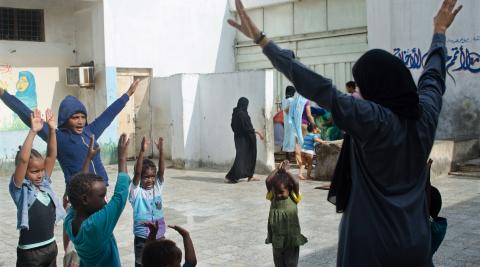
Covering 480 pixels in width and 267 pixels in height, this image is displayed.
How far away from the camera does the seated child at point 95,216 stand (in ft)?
9.57

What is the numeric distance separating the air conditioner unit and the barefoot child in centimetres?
989

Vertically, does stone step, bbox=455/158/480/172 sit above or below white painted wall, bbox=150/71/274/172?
below

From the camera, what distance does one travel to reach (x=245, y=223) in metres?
7.39

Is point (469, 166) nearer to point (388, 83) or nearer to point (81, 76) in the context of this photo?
point (81, 76)

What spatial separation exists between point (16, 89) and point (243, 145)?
5561 millimetres

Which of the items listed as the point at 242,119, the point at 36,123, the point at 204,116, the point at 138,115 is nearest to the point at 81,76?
the point at 138,115

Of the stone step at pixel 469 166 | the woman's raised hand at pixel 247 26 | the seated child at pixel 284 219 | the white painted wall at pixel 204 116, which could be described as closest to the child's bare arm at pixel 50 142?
the seated child at pixel 284 219

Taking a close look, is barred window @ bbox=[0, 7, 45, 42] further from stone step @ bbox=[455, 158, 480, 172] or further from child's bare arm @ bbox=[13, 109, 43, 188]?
child's bare arm @ bbox=[13, 109, 43, 188]

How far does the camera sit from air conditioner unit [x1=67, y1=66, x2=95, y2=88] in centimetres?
1355

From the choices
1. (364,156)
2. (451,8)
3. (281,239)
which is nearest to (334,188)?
(364,156)

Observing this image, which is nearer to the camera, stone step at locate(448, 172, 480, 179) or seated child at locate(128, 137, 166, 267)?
seated child at locate(128, 137, 166, 267)

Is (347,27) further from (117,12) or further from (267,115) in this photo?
(117,12)

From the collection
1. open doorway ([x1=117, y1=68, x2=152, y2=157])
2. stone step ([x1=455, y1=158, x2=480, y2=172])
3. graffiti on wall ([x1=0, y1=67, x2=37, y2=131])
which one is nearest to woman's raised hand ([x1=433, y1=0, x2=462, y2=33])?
stone step ([x1=455, y1=158, x2=480, y2=172])

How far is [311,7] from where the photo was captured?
14961 mm
